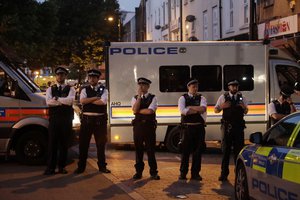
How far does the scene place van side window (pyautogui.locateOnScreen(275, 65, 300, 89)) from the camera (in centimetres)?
1335

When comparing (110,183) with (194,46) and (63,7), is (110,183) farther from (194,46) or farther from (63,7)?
(63,7)

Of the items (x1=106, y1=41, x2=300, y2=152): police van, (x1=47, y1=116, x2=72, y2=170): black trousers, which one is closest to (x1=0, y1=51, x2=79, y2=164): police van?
(x1=47, y1=116, x2=72, y2=170): black trousers

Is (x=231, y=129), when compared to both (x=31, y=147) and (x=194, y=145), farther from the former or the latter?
(x=31, y=147)

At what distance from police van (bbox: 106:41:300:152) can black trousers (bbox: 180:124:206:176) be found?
12.4 ft

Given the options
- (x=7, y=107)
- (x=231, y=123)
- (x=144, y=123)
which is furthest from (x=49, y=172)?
(x=231, y=123)

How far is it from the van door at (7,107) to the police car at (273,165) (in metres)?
5.43

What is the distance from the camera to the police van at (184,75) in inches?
516

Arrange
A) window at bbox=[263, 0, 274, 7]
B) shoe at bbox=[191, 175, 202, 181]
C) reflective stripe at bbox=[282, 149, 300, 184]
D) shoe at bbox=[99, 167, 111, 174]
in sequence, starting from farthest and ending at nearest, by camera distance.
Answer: window at bbox=[263, 0, 274, 7]
shoe at bbox=[99, 167, 111, 174]
shoe at bbox=[191, 175, 202, 181]
reflective stripe at bbox=[282, 149, 300, 184]

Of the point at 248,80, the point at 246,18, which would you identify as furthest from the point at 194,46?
the point at 246,18

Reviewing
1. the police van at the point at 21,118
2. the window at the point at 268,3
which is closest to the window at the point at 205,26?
the window at the point at 268,3

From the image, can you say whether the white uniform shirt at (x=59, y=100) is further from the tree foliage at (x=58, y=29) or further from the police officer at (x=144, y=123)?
the tree foliage at (x=58, y=29)

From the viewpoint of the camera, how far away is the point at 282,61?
13422mm

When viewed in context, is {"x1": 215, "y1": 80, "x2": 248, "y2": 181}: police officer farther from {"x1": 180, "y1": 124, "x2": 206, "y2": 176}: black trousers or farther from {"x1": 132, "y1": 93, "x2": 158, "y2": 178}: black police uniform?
{"x1": 132, "y1": 93, "x2": 158, "y2": 178}: black police uniform

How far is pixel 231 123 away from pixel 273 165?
3.43 metres
